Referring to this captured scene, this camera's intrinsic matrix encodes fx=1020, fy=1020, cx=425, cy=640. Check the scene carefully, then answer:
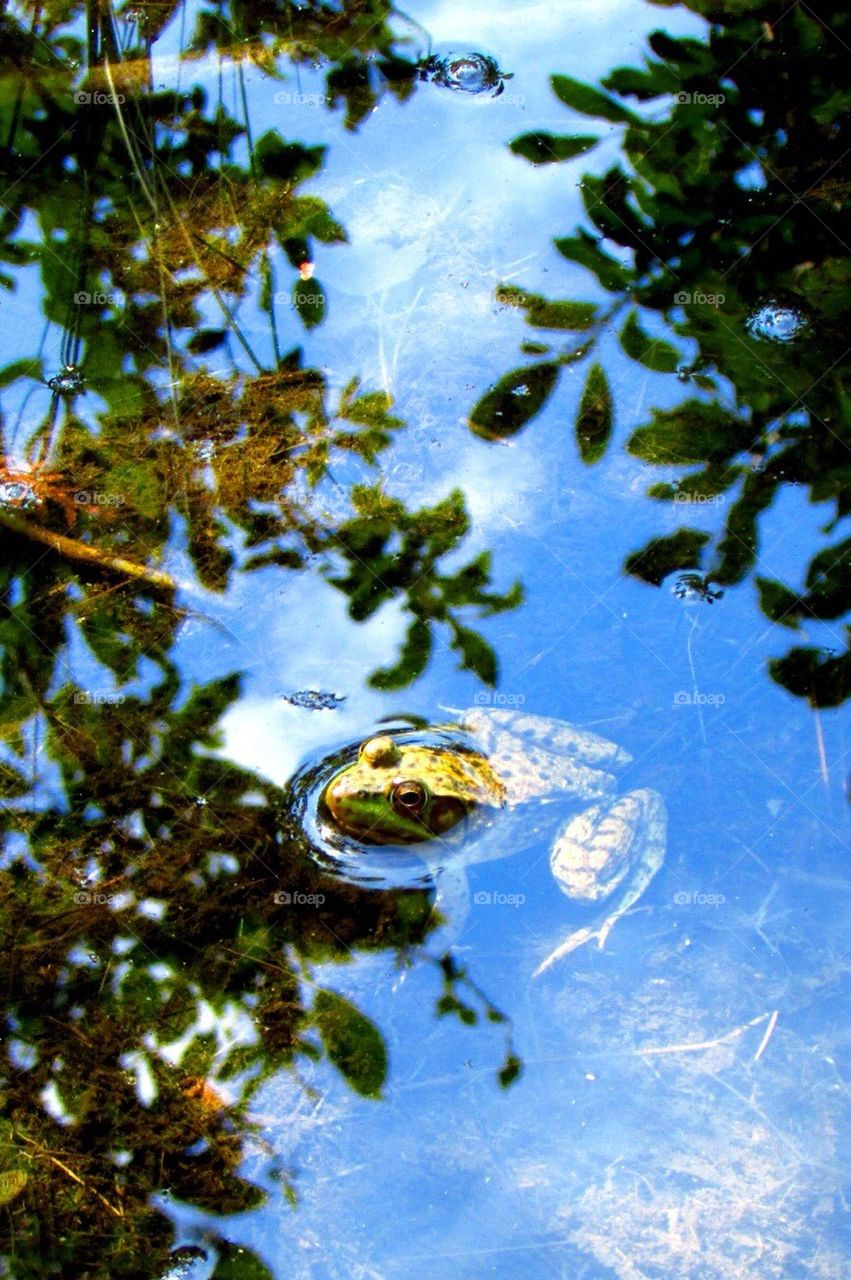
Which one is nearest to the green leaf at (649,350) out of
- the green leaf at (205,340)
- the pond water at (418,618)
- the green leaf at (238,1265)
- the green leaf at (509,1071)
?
the pond water at (418,618)

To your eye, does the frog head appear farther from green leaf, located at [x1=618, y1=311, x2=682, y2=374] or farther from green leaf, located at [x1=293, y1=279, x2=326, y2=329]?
green leaf, located at [x1=293, y1=279, x2=326, y2=329]

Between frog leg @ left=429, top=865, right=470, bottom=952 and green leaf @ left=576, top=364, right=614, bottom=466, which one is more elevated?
green leaf @ left=576, top=364, right=614, bottom=466

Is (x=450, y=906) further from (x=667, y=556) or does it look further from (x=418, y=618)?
(x=667, y=556)

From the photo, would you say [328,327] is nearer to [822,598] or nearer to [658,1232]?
[822,598]

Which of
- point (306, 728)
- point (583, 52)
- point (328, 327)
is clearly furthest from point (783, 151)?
point (306, 728)

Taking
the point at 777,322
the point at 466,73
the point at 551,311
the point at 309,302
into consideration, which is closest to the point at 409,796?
the point at 551,311

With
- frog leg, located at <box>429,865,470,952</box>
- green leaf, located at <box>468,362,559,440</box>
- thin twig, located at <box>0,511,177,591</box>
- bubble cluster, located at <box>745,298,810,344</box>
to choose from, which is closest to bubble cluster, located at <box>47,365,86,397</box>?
thin twig, located at <box>0,511,177,591</box>
